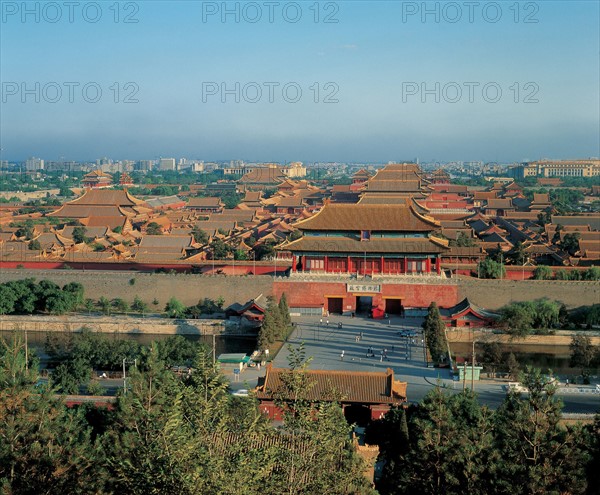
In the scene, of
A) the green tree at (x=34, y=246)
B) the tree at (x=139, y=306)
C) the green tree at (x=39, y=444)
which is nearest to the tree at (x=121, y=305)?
the tree at (x=139, y=306)

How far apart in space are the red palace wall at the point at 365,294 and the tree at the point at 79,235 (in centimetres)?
1444

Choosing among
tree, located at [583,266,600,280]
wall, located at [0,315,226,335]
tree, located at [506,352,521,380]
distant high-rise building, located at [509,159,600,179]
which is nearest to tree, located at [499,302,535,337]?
tree, located at [506,352,521,380]

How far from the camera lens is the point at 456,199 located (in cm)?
5219

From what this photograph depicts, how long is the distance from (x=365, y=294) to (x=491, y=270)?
5409 millimetres

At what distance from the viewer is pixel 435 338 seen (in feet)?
58.7

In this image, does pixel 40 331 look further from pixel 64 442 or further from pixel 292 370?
pixel 292 370

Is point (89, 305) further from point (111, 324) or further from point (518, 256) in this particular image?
point (518, 256)

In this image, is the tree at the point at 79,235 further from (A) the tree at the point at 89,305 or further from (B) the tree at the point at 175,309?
(B) the tree at the point at 175,309

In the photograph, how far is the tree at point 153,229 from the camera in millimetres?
37831

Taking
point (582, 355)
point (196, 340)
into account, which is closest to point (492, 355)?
point (582, 355)

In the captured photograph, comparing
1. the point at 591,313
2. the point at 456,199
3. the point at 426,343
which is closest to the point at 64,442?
the point at 426,343

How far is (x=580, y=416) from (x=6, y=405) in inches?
380

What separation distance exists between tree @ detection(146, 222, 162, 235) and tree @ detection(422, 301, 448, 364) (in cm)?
2218

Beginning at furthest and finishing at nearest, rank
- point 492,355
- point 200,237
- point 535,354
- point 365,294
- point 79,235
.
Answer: point 79,235 < point 200,237 < point 365,294 < point 535,354 < point 492,355
